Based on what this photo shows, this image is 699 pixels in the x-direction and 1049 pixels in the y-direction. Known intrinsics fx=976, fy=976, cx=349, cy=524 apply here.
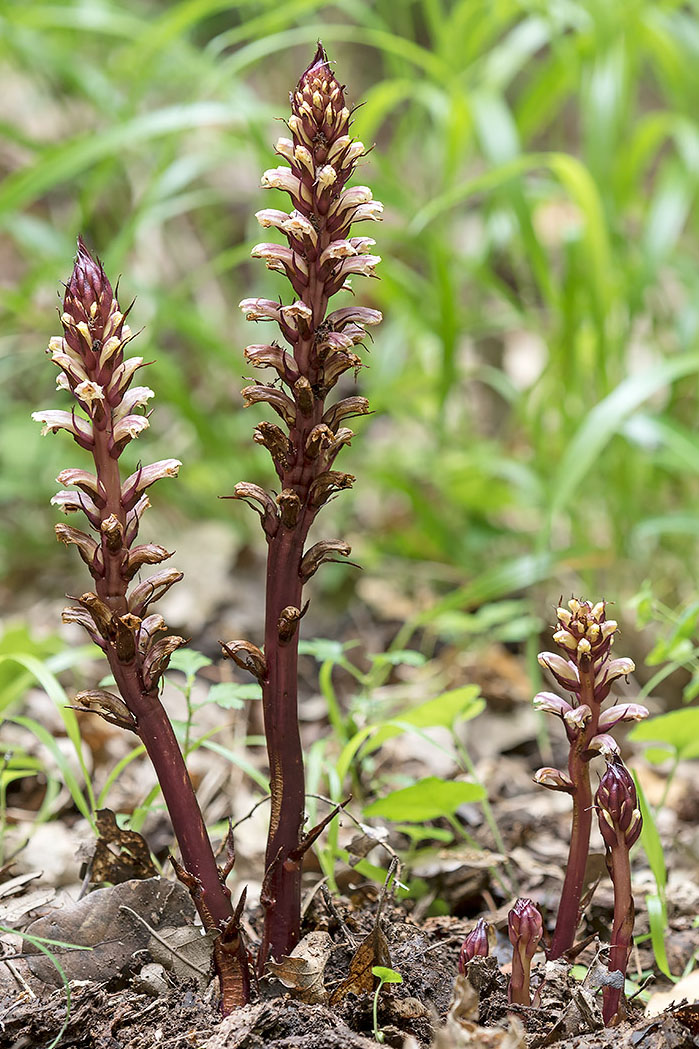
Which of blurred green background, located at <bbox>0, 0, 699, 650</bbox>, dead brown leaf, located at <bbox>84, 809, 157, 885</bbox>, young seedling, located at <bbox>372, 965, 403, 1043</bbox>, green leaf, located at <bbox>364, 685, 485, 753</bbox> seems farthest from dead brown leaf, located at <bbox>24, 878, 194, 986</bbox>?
blurred green background, located at <bbox>0, 0, 699, 650</bbox>

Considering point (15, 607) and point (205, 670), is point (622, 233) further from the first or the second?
point (15, 607)

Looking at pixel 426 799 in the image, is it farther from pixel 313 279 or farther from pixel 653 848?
pixel 313 279

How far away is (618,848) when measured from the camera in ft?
4.42

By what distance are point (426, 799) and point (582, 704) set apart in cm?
47

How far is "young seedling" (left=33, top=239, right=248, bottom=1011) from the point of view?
1212mm

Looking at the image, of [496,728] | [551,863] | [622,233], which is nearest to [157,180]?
[622,233]

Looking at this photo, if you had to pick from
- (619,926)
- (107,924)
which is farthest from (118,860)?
(619,926)

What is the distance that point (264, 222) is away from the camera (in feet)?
4.05

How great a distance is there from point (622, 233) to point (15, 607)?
102 inches

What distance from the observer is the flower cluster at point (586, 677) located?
4.29ft

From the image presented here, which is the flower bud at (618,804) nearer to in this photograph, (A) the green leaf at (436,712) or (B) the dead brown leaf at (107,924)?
(A) the green leaf at (436,712)

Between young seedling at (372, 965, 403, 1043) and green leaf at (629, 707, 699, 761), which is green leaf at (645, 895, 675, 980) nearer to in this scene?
green leaf at (629, 707, 699, 761)

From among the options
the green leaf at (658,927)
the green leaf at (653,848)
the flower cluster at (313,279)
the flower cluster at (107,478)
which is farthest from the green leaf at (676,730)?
the flower cluster at (107,478)

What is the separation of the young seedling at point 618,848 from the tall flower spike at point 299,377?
43 centimetres
